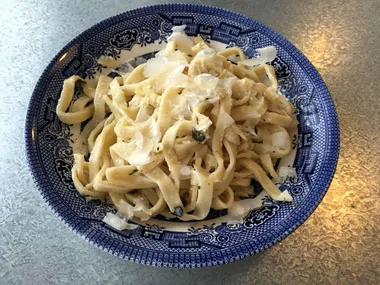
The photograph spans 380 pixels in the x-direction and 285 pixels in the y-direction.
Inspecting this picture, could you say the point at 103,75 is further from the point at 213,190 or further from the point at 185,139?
the point at 213,190

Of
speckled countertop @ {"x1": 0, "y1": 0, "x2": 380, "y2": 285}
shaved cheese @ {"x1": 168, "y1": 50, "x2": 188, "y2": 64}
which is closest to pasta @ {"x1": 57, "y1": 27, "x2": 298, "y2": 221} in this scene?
shaved cheese @ {"x1": 168, "y1": 50, "x2": 188, "y2": 64}

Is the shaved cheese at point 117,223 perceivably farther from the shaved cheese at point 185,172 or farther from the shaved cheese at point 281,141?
the shaved cheese at point 281,141

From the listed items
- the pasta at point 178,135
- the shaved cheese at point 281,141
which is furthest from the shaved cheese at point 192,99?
the shaved cheese at point 281,141

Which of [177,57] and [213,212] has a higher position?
[177,57]

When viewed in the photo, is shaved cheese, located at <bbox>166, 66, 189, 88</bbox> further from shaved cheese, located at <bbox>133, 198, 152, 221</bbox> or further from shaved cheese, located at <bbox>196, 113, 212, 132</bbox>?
shaved cheese, located at <bbox>133, 198, 152, 221</bbox>

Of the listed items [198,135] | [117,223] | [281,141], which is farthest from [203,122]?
[117,223]

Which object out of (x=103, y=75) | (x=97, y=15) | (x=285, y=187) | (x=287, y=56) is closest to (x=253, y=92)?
(x=287, y=56)

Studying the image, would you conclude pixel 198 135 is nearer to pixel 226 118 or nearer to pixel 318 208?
pixel 226 118

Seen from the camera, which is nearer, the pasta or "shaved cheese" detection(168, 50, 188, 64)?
the pasta
